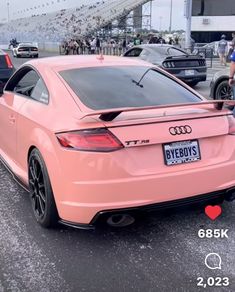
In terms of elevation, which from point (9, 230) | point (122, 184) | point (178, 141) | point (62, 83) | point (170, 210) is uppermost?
point (62, 83)

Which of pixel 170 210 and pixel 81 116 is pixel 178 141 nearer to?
pixel 170 210

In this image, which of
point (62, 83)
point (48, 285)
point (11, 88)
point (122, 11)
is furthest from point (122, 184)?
point (122, 11)

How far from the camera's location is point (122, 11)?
5747 centimetres

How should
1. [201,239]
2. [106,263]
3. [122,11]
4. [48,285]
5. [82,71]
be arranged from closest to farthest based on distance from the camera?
[48,285] < [106,263] < [201,239] < [82,71] < [122,11]

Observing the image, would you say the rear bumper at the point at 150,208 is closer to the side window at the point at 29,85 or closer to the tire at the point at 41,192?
the tire at the point at 41,192

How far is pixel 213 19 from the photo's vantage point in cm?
5344

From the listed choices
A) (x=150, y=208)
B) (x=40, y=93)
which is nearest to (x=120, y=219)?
(x=150, y=208)

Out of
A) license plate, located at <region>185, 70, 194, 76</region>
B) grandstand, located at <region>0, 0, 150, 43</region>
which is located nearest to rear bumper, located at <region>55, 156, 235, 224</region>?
license plate, located at <region>185, 70, 194, 76</region>

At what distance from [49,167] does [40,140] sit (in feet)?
1.00

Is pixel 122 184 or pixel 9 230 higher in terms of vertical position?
pixel 122 184

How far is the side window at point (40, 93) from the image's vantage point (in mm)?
4095

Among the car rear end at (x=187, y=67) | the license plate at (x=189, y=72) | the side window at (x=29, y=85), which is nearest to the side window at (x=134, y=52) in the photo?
the car rear end at (x=187, y=67)

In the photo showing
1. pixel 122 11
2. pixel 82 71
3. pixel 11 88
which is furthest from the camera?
pixel 122 11

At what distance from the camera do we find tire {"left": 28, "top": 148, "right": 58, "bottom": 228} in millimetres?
3648
